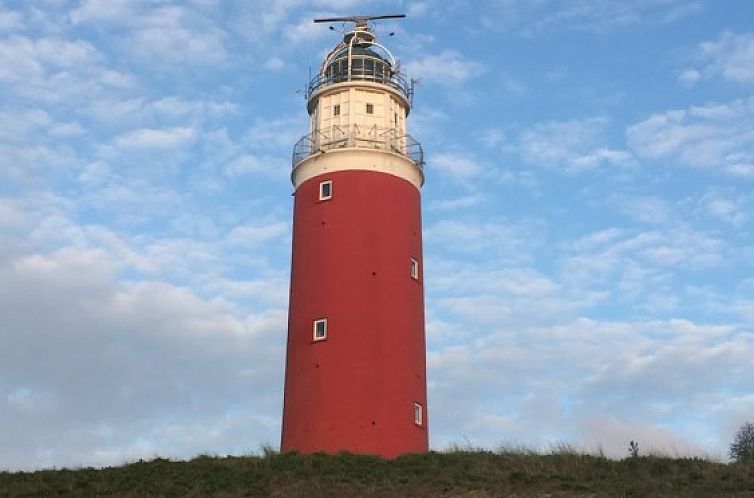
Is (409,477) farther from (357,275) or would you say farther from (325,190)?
(325,190)

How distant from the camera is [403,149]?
41938 millimetres

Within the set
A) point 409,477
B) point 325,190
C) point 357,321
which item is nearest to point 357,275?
point 357,321

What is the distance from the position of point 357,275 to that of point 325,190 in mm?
3710

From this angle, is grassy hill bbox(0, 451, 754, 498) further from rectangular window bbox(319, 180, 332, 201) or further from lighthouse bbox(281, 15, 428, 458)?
rectangular window bbox(319, 180, 332, 201)

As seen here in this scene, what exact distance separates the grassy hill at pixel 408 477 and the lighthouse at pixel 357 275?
3.23 meters

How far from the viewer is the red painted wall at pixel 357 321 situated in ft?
123

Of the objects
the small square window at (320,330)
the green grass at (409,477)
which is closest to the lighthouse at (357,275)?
the small square window at (320,330)

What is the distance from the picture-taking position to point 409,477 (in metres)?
31.4

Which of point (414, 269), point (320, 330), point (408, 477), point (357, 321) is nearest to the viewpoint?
point (408, 477)

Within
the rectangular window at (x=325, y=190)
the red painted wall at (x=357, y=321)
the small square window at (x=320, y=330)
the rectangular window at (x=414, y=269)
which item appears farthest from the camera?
the rectangular window at (x=325, y=190)

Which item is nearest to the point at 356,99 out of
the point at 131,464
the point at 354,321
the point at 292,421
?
the point at 354,321

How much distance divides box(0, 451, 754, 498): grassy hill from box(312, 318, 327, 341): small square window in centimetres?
503

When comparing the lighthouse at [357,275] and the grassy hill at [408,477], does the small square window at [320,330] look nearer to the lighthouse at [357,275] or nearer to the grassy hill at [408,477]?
the lighthouse at [357,275]

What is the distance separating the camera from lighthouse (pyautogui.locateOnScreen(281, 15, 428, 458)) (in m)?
37.6
